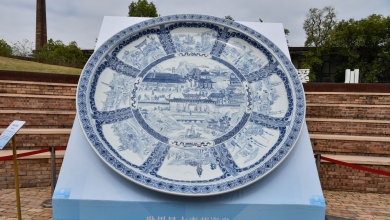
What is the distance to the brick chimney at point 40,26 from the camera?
2320 centimetres

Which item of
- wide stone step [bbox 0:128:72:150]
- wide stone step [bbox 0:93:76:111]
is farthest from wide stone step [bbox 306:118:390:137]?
wide stone step [bbox 0:93:76:111]

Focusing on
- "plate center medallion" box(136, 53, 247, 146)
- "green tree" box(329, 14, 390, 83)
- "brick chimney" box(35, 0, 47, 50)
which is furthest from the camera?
"brick chimney" box(35, 0, 47, 50)

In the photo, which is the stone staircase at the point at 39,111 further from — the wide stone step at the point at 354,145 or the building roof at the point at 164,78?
the wide stone step at the point at 354,145

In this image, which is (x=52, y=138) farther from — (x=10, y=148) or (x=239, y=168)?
(x=239, y=168)

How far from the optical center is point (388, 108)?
561cm

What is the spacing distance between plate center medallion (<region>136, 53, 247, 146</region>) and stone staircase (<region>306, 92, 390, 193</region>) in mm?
2637

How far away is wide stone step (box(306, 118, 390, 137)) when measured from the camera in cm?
501

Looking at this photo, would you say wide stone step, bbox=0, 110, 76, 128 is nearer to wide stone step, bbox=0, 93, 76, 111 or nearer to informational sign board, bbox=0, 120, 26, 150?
wide stone step, bbox=0, 93, 76, 111

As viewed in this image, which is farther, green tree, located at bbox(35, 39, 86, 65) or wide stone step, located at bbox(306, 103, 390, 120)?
green tree, located at bbox(35, 39, 86, 65)

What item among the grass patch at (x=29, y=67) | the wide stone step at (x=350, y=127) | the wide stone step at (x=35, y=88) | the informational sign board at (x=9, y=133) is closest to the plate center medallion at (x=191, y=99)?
the informational sign board at (x=9, y=133)

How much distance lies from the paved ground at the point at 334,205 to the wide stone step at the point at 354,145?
84 cm

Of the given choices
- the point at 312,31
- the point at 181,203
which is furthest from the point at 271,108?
the point at 312,31

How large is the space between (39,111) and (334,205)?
19.1ft

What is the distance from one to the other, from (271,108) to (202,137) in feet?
2.75
